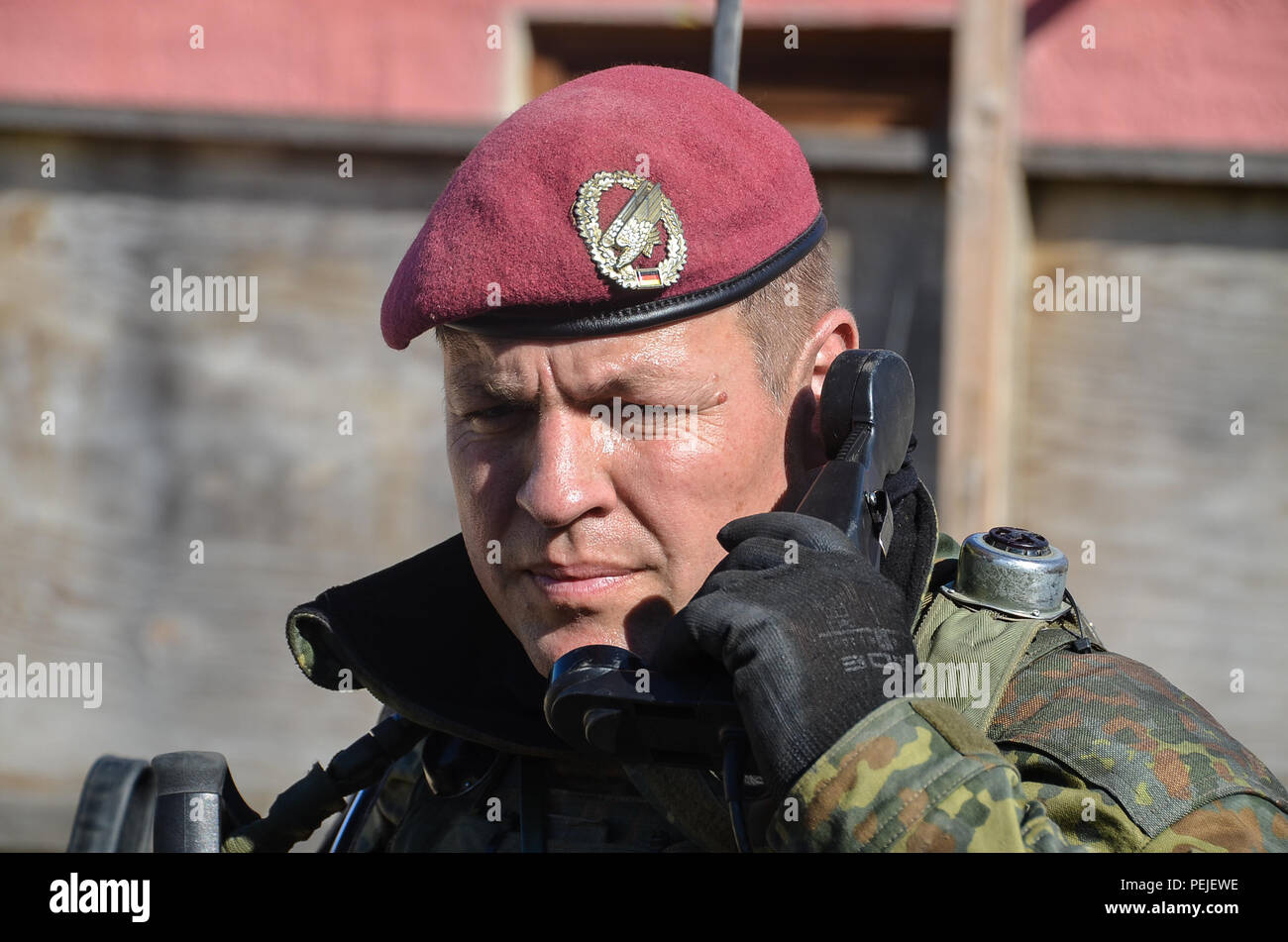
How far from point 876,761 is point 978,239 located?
312 cm

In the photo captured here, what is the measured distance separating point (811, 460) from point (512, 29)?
2.98 m

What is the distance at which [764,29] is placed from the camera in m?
4.20

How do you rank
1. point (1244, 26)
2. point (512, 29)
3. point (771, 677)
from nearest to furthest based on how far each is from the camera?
point (771, 677) → point (1244, 26) → point (512, 29)

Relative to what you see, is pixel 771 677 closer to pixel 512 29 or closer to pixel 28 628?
pixel 512 29

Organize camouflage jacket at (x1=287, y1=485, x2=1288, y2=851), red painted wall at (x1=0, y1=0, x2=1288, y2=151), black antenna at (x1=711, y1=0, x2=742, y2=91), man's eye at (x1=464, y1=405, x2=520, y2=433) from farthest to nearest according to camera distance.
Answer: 1. red painted wall at (x1=0, y1=0, x2=1288, y2=151)
2. black antenna at (x1=711, y1=0, x2=742, y2=91)
3. man's eye at (x1=464, y1=405, x2=520, y2=433)
4. camouflage jacket at (x1=287, y1=485, x2=1288, y2=851)

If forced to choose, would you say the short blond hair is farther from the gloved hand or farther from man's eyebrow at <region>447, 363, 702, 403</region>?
the gloved hand

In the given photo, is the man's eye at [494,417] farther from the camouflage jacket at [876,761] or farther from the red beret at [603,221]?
the camouflage jacket at [876,761]

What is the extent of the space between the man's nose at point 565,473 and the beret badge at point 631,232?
17cm

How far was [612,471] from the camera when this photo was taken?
1600mm

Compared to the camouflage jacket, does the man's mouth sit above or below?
above

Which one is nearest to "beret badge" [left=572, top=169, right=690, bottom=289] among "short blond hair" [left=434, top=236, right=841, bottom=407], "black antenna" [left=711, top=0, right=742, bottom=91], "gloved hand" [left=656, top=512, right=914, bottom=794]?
"short blond hair" [left=434, top=236, right=841, bottom=407]

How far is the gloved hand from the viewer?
4.11 ft

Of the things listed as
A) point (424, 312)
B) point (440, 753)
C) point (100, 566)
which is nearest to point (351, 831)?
point (440, 753)

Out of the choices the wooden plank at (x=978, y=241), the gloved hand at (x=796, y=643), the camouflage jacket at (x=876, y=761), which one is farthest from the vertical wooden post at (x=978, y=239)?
the gloved hand at (x=796, y=643)
